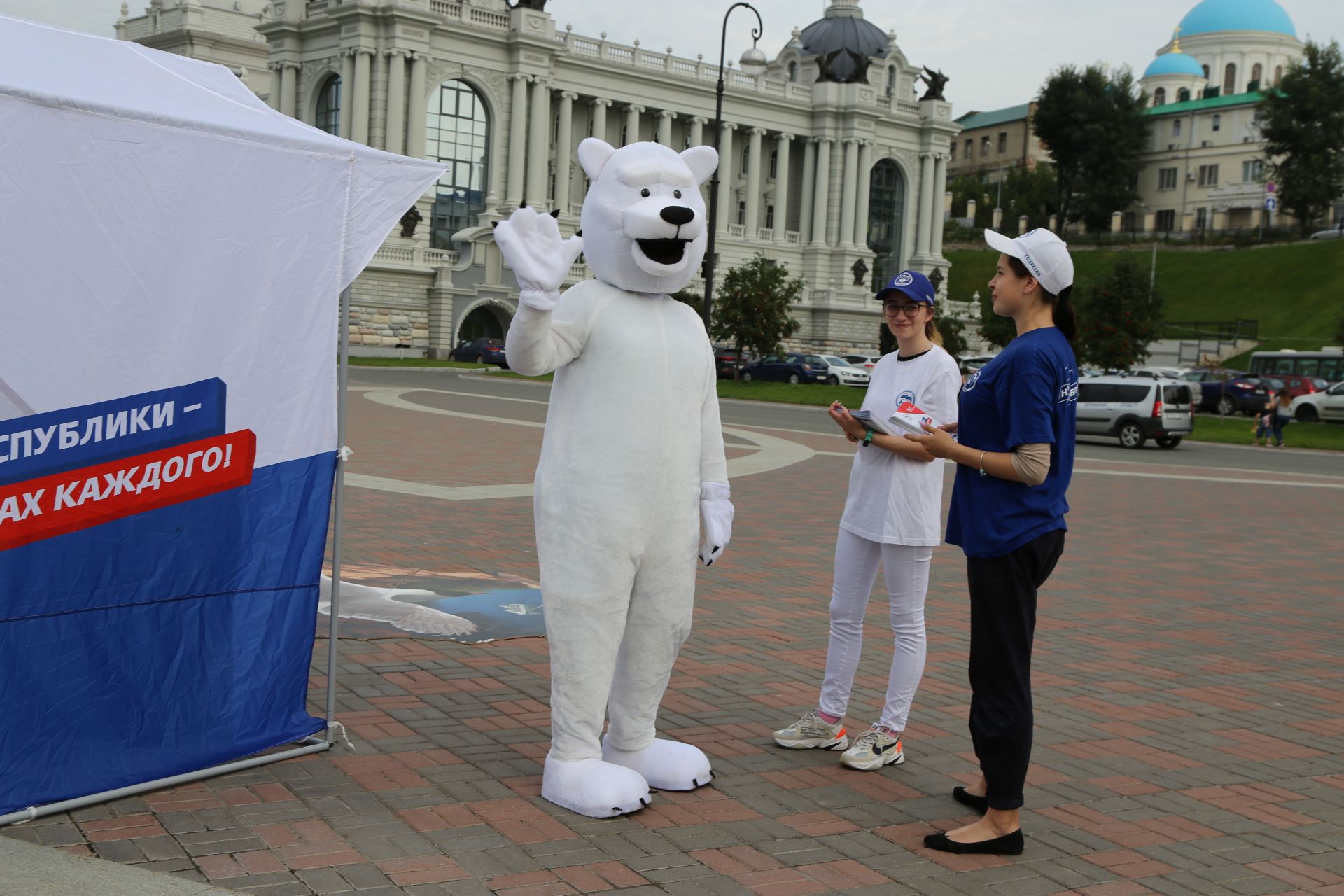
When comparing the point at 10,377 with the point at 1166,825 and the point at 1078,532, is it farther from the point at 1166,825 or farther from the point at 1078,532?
the point at 1078,532

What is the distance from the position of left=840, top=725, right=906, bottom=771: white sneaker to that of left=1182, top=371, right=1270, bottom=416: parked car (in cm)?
3812

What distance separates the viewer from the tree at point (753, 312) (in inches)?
1738

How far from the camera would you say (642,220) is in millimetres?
4680

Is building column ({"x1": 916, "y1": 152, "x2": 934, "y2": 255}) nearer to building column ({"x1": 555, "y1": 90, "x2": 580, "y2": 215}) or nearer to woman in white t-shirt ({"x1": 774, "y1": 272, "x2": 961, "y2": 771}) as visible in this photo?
building column ({"x1": 555, "y1": 90, "x2": 580, "y2": 215})

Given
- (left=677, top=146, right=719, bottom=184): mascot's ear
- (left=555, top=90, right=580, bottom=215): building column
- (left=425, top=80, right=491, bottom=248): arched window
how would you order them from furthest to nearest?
(left=555, top=90, right=580, bottom=215): building column → (left=425, top=80, right=491, bottom=248): arched window → (left=677, top=146, right=719, bottom=184): mascot's ear

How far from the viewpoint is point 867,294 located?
80875 mm

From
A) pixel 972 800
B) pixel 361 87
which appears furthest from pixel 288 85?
pixel 972 800

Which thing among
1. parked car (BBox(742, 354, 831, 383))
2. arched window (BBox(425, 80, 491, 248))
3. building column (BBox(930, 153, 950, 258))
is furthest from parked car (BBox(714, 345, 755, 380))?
building column (BBox(930, 153, 950, 258))

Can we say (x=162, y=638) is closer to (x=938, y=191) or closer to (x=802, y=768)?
(x=802, y=768)

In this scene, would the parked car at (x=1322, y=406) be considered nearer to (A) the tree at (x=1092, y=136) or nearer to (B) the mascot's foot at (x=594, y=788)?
(B) the mascot's foot at (x=594, y=788)

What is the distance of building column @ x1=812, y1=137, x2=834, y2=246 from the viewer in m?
82.9

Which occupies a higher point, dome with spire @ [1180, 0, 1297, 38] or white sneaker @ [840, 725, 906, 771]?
dome with spire @ [1180, 0, 1297, 38]

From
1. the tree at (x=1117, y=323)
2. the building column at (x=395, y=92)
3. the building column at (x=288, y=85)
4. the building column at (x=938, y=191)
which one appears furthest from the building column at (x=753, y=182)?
the tree at (x=1117, y=323)

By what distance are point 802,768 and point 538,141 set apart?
67.9m
